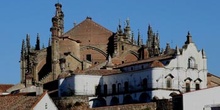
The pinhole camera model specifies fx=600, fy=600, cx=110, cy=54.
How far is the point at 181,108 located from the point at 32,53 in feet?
170

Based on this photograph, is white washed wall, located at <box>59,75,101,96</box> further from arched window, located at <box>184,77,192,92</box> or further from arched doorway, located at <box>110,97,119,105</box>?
arched window, located at <box>184,77,192,92</box>

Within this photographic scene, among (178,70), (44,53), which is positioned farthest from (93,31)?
(178,70)

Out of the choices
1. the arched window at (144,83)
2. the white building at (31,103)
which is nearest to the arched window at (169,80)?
the arched window at (144,83)

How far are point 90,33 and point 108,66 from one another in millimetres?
22291

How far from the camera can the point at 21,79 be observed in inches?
4934

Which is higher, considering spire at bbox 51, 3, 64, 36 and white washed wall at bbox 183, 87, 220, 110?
spire at bbox 51, 3, 64, 36

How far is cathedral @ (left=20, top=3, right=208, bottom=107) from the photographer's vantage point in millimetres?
89006

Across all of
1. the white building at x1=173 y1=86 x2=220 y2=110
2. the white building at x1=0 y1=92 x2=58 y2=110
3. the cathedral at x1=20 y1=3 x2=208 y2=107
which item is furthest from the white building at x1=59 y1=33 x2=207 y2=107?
the white building at x1=0 y1=92 x2=58 y2=110

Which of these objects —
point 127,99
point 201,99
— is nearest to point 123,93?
point 127,99

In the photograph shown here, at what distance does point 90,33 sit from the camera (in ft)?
409

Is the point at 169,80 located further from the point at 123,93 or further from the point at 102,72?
the point at 102,72

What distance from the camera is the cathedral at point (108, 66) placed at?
292 ft

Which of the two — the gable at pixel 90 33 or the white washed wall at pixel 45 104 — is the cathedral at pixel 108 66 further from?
the white washed wall at pixel 45 104

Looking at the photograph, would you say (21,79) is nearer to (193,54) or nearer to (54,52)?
(54,52)
